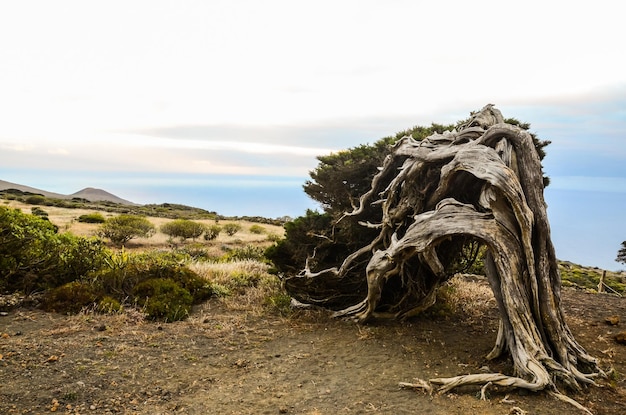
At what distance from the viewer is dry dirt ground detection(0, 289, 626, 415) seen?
19.2 feet

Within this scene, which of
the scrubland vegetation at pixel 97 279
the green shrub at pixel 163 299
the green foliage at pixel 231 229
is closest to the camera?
the green shrub at pixel 163 299

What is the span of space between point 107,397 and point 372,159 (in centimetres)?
756

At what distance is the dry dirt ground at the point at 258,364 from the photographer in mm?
5844

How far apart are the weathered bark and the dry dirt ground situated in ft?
1.57

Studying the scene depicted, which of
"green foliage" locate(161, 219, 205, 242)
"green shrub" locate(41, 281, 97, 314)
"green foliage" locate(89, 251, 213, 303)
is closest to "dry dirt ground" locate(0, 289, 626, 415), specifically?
"green shrub" locate(41, 281, 97, 314)

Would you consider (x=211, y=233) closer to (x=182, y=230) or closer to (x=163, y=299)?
(x=182, y=230)

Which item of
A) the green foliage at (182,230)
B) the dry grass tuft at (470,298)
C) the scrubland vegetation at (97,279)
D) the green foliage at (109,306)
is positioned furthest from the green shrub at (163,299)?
the green foliage at (182,230)

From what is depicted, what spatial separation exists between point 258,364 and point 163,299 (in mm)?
3771

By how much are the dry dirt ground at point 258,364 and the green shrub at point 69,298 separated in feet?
0.95

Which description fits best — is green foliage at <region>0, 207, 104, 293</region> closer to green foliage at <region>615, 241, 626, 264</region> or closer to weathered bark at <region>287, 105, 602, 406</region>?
weathered bark at <region>287, 105, 602, 406</region>

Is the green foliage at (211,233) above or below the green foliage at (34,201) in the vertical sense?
below

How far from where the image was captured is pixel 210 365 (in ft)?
24.0

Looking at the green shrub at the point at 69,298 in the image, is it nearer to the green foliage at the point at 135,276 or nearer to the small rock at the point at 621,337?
the green foliage at the point at 135,276

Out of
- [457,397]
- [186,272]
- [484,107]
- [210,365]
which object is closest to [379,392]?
[457,397]
